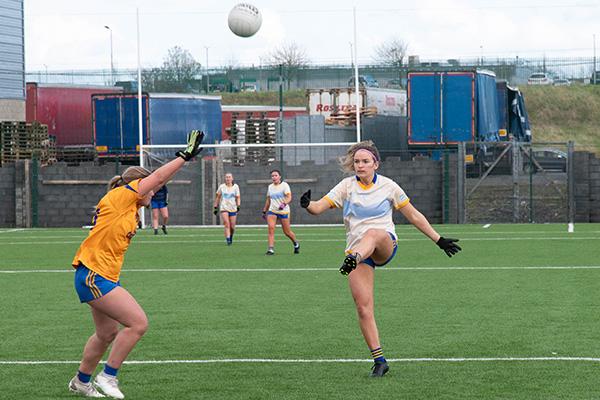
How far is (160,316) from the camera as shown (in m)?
13.3

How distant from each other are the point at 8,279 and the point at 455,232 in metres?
14.2

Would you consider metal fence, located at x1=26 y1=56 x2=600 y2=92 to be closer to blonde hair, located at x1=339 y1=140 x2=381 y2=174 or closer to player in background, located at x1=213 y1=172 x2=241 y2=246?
Result: player in background, located at x1=213 y1=172 x2=241 y2=246

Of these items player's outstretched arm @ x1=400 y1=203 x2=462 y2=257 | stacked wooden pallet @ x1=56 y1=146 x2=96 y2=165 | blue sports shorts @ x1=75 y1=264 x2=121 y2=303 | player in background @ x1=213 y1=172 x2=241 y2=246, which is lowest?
player in background @ x1=213 y1=172 x2=241 y2=246

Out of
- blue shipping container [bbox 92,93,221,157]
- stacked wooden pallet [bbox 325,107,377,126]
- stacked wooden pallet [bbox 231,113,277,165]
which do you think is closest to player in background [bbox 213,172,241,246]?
blue shipping container [bbox 92,93,221,157]

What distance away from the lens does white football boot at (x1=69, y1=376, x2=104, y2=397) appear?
8516 mm

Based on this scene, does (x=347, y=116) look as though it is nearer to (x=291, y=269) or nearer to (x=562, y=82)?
(x=291, y=269)

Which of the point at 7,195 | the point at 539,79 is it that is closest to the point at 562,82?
the point at 539,79

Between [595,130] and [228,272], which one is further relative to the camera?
[595,130]

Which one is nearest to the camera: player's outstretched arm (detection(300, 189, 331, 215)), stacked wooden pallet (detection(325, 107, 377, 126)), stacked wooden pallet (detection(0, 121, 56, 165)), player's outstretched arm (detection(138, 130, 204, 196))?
player's outstretched arm (detection(138, 130, 204, 196))

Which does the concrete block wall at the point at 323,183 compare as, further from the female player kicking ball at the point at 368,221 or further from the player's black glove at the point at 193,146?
the player's black glove at the point at 193,146

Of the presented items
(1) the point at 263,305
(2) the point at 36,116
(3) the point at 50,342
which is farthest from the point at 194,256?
(2) the point at 36,116

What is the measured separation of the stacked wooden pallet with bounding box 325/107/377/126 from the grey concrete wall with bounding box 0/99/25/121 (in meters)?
12.2

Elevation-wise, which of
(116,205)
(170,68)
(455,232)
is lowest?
(455,232)

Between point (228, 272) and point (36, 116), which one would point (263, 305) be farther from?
point (36, 116)
